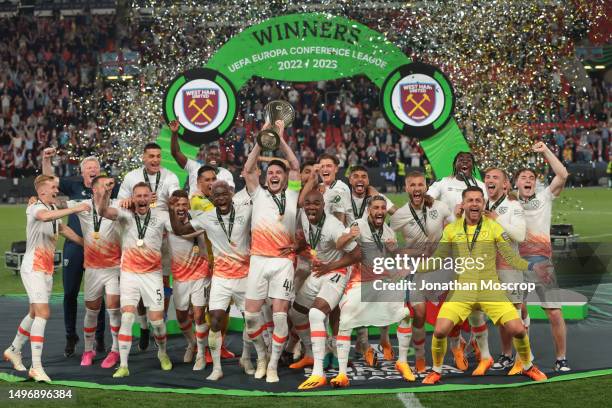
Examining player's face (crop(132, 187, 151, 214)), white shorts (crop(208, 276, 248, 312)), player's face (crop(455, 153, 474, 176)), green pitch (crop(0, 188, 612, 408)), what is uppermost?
player's face (crop(455, 153, 474, 176))

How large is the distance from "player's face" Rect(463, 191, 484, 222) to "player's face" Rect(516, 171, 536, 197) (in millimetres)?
1181

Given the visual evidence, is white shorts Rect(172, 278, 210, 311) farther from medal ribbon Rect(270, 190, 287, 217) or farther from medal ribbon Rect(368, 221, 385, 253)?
medal ribbon Rect(368, 221, 385, 253)

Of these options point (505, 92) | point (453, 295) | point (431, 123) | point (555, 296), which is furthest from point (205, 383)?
point (505, 92)

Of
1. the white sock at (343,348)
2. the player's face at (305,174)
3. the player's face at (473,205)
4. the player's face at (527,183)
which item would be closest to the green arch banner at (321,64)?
the player's face at (305,174)

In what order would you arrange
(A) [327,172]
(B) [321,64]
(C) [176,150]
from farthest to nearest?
1. (B) [321,64]
2. (C) [176,150]
3. (A) [327,172]

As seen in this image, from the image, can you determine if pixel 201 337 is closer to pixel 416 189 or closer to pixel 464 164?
pixel 416 189

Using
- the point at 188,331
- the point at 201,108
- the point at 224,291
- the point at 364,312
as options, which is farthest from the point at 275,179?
the point at 201,108

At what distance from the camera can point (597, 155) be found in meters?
36.5

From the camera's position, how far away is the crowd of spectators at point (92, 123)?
32781 millimetres

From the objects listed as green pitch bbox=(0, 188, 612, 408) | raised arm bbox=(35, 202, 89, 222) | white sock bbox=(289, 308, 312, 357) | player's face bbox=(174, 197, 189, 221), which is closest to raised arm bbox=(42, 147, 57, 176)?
raised arm bbox=(35, 202, 89, 222)

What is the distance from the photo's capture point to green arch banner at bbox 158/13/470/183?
13.4 m

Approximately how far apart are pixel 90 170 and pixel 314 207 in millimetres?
2861

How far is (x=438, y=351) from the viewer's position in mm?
9539

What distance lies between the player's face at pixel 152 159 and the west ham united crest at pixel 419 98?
11.5ft
